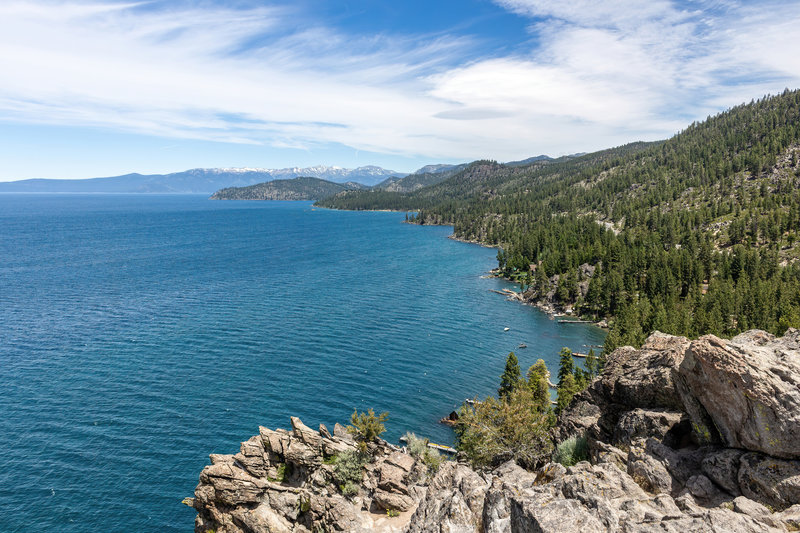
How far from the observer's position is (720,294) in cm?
10694

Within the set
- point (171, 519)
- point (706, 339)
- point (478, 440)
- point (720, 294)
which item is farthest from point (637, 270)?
point (171, 519)

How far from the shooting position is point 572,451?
3681 centimetres

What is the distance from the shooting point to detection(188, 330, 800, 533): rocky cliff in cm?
2034

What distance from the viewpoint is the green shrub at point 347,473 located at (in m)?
46.5

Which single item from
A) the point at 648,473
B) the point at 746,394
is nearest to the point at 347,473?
the point at 648,473

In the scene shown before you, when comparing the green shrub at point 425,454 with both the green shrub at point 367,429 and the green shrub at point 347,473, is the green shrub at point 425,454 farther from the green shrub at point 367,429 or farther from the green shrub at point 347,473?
the green shrub at point 347,473

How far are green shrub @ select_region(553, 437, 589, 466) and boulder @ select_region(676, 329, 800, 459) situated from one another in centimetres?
1178

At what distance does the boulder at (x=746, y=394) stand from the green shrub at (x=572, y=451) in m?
11.8

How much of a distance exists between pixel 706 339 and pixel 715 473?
7438mm

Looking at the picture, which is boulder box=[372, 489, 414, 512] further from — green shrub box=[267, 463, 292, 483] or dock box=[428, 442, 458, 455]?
dock box=[428, 442, 458, 455]

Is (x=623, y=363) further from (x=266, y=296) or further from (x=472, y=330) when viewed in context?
(x=266, y=296)

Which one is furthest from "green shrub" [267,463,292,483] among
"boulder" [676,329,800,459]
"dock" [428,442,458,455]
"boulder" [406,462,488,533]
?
"boulder" [676,329,800,459]

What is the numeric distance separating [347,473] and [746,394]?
38.6 metres

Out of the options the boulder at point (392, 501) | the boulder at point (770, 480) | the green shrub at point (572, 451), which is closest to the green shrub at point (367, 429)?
the boulder at point (392, 501)
